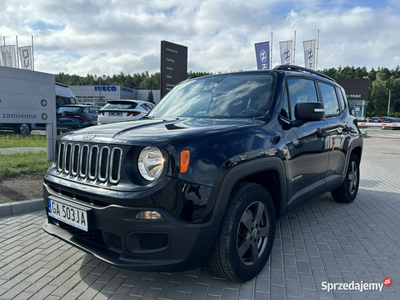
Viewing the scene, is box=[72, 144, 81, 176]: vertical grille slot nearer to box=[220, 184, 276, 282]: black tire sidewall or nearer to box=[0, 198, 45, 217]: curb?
box=[220, 184, 276, 282]: black tire sidewall

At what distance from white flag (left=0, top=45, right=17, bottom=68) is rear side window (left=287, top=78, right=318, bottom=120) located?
39747 mm

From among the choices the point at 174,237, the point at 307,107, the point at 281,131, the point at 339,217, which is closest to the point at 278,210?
the point at 281,131

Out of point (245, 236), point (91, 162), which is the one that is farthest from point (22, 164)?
point (245, 236)

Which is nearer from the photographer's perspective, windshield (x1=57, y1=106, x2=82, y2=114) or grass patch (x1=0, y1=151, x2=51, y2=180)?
grass patch (x1=0, y1=151, x2=51, y2=180)

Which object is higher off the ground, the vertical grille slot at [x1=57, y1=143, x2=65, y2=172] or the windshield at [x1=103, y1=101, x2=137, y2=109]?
the windshield at [x1=103, y1=101, x2=137, y2=109]

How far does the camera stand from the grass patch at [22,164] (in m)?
5.76

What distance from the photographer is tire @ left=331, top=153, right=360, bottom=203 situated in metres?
4.85

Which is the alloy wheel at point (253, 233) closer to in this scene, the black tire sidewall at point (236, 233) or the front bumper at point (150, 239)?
the black tire sidewall at point (236, 233)

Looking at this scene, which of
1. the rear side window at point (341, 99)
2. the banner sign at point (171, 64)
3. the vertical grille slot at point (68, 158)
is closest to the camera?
the vertical grille slot at point (68, 158)

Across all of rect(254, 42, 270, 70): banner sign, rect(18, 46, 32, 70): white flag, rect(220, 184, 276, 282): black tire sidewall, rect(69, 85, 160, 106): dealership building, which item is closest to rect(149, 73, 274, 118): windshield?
rect(220, 184, 276, 282): black tire sidewall

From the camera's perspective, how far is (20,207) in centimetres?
430

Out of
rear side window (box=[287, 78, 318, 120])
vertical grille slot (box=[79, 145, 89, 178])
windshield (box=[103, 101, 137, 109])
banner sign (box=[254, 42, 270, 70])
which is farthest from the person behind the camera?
banner sign (box=[254, 42, 270, 70])

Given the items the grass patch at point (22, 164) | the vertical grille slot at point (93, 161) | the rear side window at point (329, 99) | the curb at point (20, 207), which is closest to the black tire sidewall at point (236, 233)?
the vertical grille slot at point (93, 161)

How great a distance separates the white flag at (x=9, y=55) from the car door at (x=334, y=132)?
1558 inches
